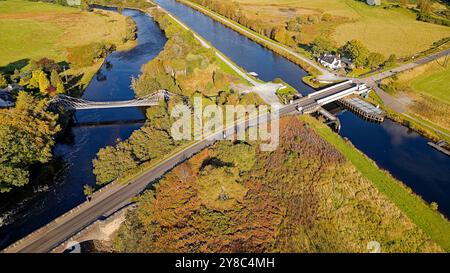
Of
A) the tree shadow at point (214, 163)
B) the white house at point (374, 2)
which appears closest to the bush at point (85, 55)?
the tree shadow at point (214, 163)

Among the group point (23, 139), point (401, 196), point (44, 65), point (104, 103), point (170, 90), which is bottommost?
point (401, 196)

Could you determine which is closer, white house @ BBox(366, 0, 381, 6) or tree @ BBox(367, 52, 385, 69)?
tree @ BBox(367, 52, 385, 69)

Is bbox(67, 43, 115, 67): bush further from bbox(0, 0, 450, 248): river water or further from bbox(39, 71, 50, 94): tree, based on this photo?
bbox(39, 71, 50, 94): tree

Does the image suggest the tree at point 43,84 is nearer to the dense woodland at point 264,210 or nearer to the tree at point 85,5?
the dense woodland at point 264,210

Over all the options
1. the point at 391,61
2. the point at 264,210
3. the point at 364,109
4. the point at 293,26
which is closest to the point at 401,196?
the point at 264,210

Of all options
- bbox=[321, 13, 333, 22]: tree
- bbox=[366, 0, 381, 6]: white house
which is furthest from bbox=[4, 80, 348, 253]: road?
bbox=[366, 0, 381, 6]: white house

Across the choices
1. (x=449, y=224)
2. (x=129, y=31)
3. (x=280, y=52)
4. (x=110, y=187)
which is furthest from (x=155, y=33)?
(x=449, y=224)

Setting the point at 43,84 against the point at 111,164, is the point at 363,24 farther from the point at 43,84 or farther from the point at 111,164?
the point at 111,164
